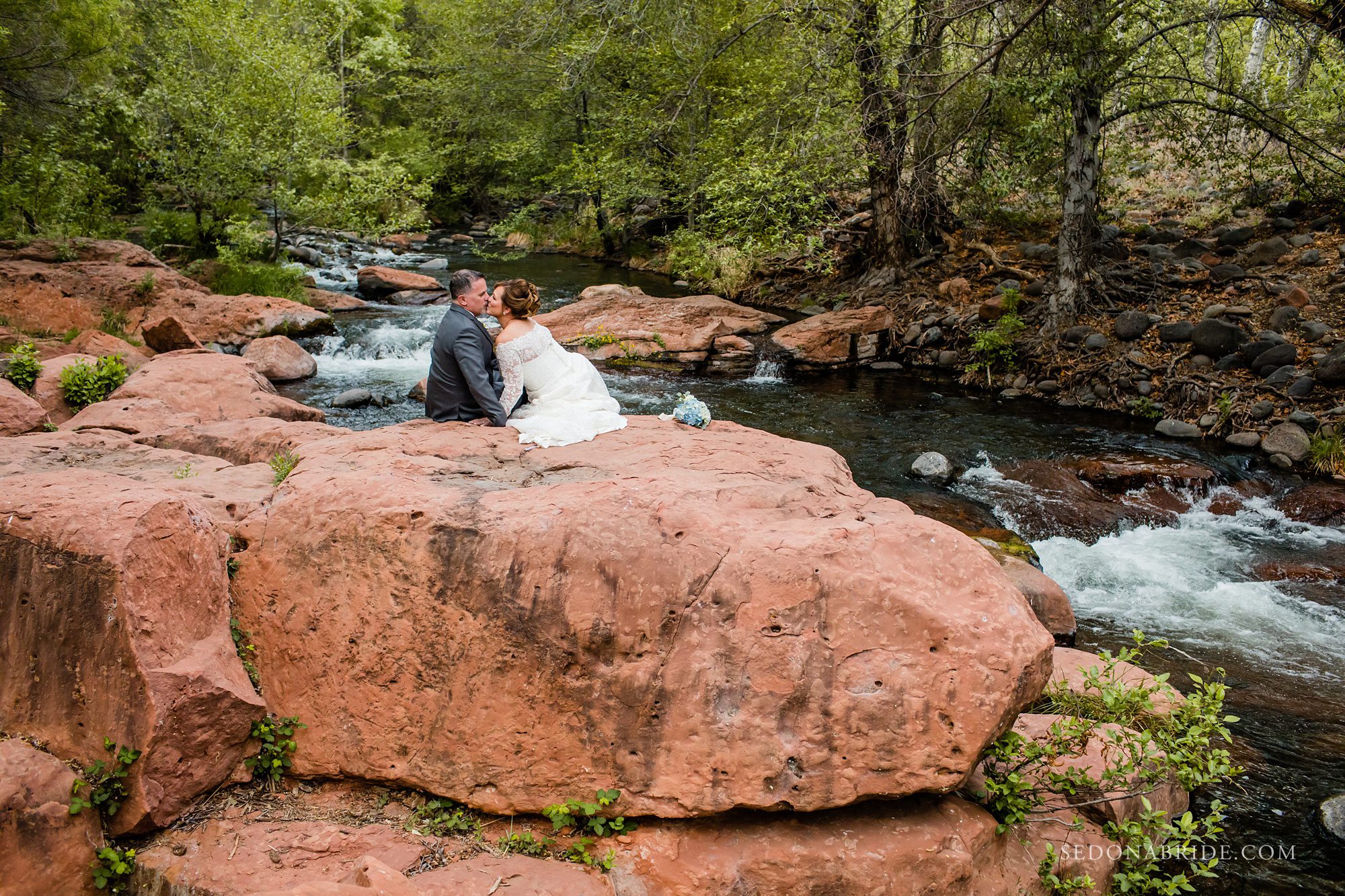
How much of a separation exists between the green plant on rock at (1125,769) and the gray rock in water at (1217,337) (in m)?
9.49

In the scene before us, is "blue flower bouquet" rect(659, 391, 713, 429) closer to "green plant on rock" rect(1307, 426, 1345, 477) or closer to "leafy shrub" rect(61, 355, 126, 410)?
"leafy shrub" rect(61, 355, 126, 410)

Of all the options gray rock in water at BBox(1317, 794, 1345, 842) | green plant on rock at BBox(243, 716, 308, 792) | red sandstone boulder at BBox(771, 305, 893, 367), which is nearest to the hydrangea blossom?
green plant on rock at BBox(243, 716, 308, 792)

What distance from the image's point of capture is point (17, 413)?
704cm

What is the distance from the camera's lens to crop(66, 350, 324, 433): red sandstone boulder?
28.8ft

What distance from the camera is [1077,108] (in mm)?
12523

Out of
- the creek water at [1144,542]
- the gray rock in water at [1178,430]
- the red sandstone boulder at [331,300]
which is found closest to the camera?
the creek water at [1144,542]

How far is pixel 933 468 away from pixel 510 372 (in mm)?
5811

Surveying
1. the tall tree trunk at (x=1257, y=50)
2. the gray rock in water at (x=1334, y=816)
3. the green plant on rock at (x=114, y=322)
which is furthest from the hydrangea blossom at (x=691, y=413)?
the tall tree trunk at (x=1257, y=50)

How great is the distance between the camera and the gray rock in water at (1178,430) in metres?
11.5

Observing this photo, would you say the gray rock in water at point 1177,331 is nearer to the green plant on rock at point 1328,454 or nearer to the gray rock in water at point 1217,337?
the gray rock in water at point 1217,337

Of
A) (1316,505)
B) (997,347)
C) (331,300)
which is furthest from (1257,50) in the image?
(331,300)

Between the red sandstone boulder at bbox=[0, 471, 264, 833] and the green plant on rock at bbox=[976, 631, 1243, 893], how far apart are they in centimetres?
376

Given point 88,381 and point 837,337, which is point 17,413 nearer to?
point 88,381

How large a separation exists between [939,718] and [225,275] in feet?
58.3
